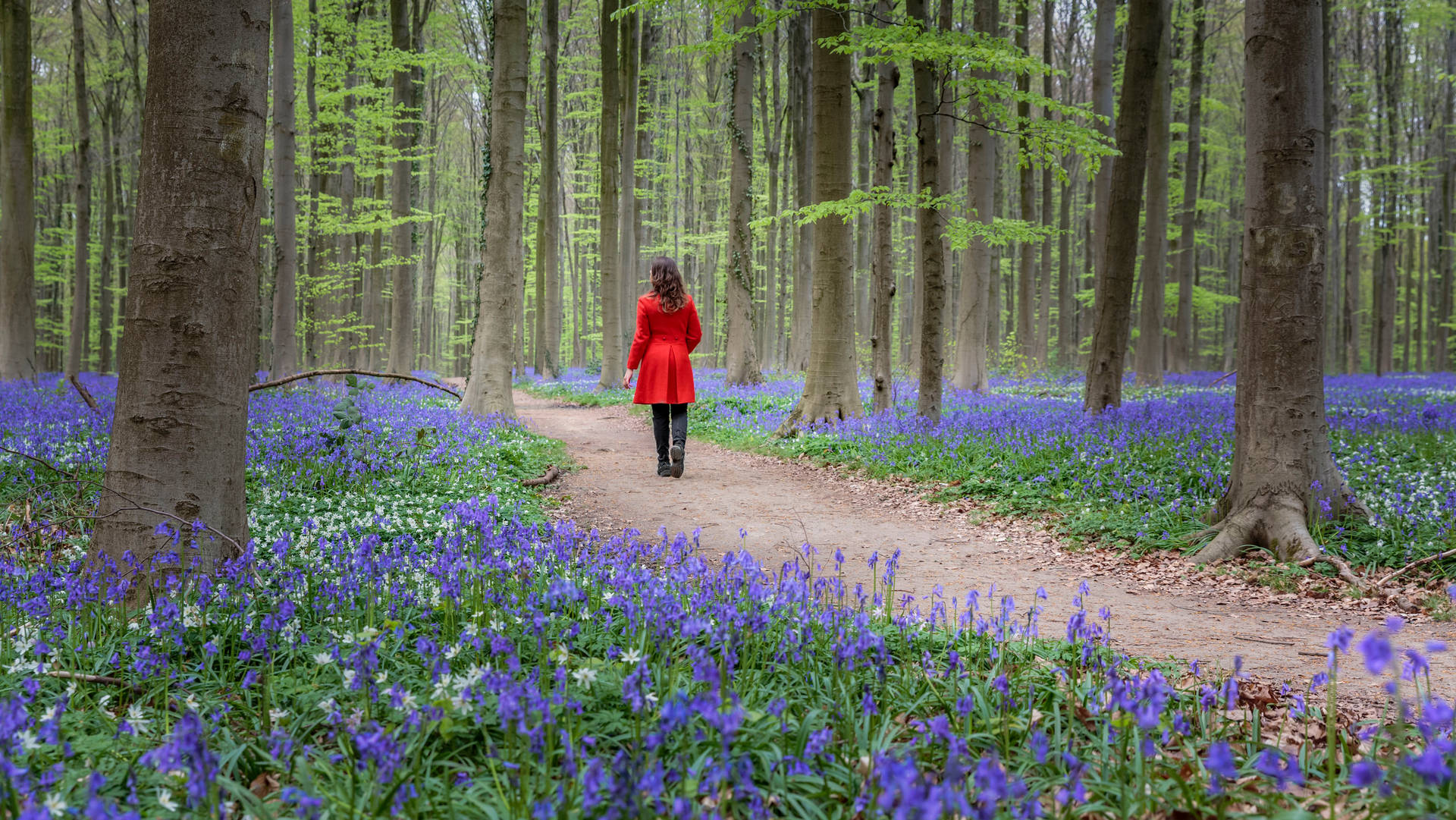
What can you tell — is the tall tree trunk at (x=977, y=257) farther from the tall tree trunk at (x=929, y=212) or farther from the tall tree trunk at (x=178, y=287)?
the tall tree trunk at (x=178, y=287)

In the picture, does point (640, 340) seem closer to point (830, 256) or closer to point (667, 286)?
point (667, 286)

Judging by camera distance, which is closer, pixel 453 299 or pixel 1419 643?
pixel 1419 643

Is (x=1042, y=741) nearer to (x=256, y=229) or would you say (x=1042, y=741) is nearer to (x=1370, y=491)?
(x=256, y=229)

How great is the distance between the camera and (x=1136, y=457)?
7.39 metres

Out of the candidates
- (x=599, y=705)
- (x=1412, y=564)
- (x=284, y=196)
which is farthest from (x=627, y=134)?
(x=599, y=705)

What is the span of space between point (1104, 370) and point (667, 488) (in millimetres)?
6356

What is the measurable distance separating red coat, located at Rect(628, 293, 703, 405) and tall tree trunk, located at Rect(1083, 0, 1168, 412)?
5602 mm

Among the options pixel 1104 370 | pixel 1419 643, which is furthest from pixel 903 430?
pixel 1419 643

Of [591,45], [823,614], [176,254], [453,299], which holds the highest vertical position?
[591,45]

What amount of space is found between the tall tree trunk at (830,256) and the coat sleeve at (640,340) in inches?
124

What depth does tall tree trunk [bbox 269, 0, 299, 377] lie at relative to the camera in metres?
12.2

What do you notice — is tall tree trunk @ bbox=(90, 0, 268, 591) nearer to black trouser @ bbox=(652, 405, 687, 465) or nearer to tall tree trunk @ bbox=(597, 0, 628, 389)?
black trouser @ bbox=(652, 405, 687, 465)

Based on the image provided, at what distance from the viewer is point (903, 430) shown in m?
10.2

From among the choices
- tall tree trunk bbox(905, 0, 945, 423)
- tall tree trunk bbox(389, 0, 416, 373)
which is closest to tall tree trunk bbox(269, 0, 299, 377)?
tall tree trunk bbox(389, 0, 416, 373)
